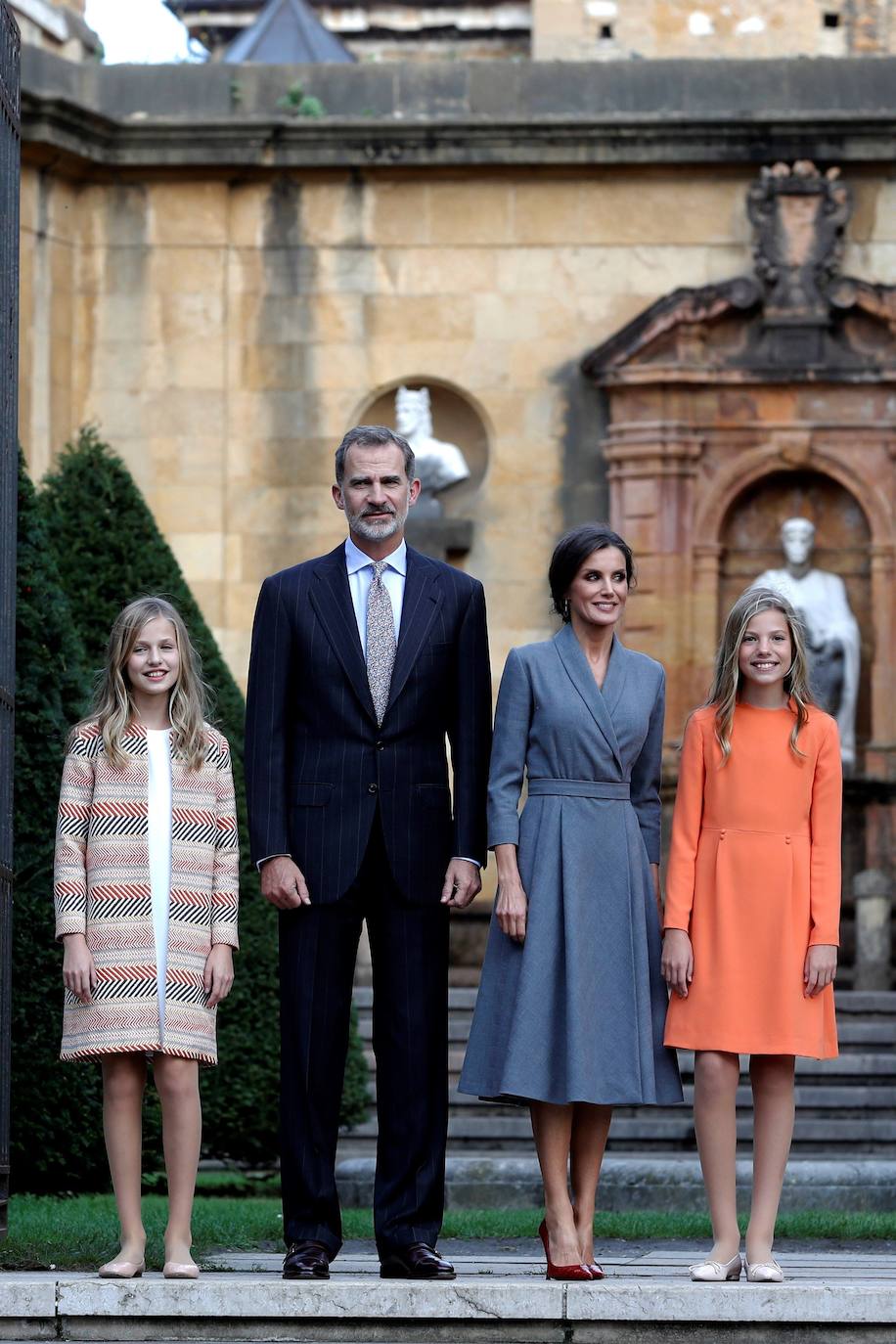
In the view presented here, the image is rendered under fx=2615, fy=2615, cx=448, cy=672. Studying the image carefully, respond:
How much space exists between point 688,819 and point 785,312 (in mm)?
10653

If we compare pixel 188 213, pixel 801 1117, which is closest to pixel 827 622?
pixel 801 1117

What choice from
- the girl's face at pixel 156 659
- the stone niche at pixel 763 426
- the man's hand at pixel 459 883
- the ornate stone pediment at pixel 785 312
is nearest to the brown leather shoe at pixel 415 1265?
the man's hand at pixel 459 883

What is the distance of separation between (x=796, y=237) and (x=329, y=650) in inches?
426

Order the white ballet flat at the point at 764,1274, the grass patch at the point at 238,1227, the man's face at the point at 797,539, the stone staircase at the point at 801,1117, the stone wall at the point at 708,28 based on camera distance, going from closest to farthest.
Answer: the white ballet flat at the point at 764,1274 < the grass patch at the point at 238,1227 < the stone staircase at the point at 801,1117 < the man's face at the point at 797,539 < the stone wall at the point at 708,28

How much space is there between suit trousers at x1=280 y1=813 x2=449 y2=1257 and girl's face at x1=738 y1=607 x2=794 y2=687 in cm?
93

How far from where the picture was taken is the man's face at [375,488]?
20.1ft

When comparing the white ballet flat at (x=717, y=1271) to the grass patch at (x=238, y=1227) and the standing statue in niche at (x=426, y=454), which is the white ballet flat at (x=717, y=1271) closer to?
the grass patch at (x=238, y=1227)

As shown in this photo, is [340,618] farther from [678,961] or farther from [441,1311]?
[441,1311]

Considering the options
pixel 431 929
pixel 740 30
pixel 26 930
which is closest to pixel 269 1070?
pixel 26 930

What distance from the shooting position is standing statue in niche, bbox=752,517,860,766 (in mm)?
16234

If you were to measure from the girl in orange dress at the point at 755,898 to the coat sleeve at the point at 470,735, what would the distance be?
466 mm

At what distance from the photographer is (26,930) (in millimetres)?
9016

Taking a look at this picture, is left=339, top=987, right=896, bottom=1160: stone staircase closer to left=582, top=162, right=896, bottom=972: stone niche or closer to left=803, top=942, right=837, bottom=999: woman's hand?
left=582, top=162, right=896, bottom=972: stone niche

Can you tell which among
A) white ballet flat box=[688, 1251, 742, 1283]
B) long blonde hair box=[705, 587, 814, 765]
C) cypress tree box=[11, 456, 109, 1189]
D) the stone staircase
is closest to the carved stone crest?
the stone staircase
